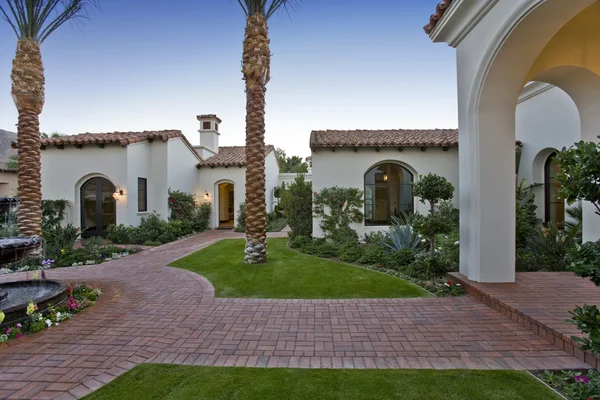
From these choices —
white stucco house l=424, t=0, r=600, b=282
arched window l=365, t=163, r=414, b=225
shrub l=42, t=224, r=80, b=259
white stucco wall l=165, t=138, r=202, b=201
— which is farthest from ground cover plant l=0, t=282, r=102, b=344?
arched window l=365, t=163, r=414, b=225

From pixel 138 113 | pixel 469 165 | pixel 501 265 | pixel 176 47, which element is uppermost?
pixel 176 47

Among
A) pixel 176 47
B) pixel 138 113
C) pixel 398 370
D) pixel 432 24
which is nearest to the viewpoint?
pixel 398 370

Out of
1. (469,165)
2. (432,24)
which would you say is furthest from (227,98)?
(469,165)

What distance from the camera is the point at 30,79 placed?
9.70 meters

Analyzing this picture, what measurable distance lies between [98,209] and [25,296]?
33.0 feet

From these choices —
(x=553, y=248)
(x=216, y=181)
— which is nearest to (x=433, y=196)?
(x=553, y=248)

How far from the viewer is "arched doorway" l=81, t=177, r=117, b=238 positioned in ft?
47.6

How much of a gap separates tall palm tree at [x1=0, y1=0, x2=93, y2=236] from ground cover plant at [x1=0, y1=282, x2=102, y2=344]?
6.32m

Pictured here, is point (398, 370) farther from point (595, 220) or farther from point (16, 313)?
point (595, 220)

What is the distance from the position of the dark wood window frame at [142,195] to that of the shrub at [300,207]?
26.7 feet

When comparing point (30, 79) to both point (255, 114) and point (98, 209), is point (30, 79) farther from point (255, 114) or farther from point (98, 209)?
point (255, 114)

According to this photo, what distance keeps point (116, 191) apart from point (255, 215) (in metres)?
9.53

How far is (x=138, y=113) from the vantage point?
1992 centimetres

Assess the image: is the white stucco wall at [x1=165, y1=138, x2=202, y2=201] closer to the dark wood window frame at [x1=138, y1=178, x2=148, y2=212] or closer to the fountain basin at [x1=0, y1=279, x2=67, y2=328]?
the dark wood window frame at [x1=138, y1=178, x2=148, y2=212]
